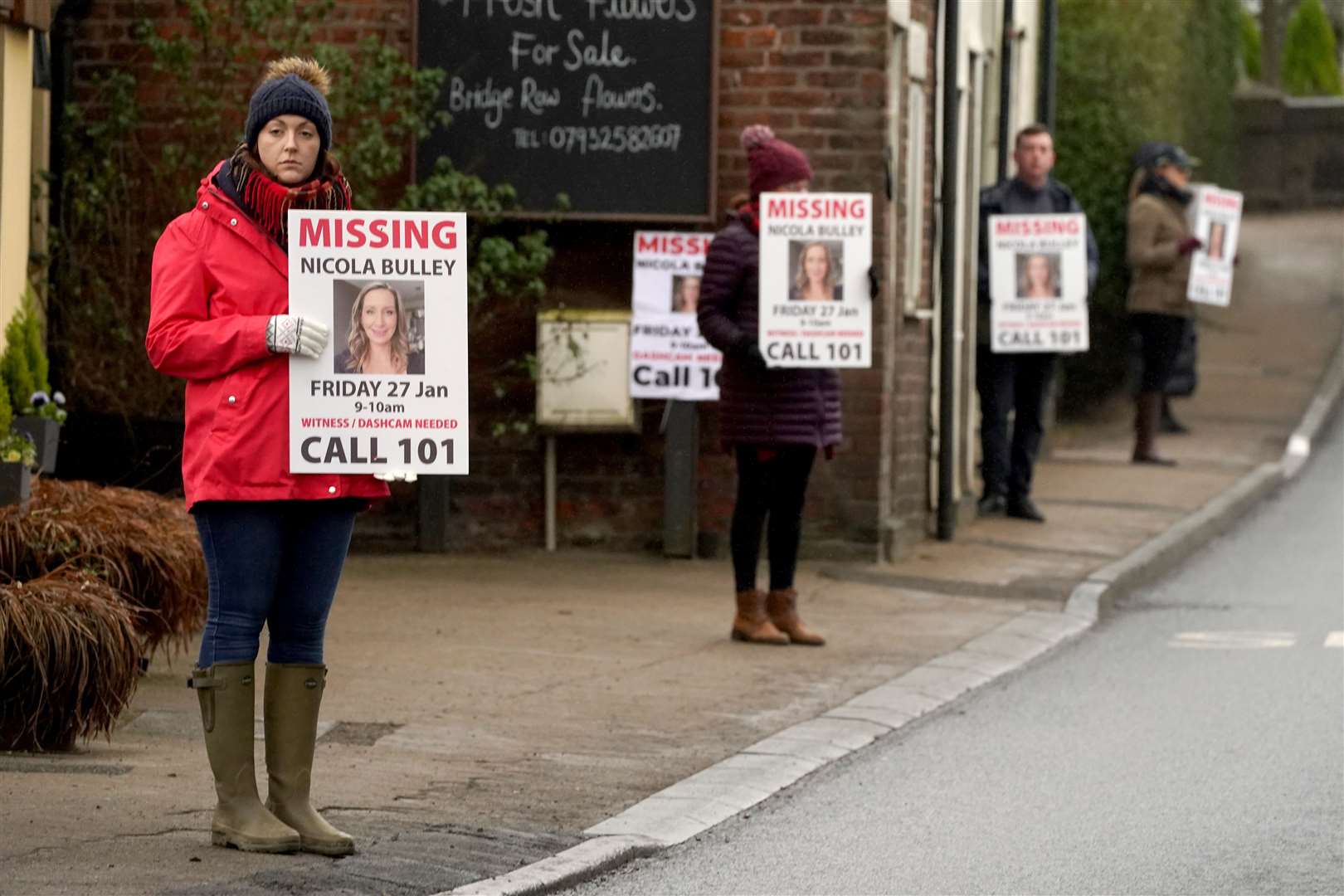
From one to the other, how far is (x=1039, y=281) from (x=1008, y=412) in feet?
2.62

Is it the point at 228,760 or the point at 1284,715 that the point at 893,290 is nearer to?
the point at 1284,715

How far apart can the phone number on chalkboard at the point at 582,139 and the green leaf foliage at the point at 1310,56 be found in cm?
3548

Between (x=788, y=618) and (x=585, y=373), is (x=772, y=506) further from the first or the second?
(x=585, y=373)

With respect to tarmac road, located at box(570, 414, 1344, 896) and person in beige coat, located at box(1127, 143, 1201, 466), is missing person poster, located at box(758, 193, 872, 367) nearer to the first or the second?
tarmac road, located at box(570, 414, 1344, 896)

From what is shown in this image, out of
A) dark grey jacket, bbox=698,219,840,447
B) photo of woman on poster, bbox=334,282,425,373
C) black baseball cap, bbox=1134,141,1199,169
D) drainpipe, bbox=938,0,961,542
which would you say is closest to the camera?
photo of woman on poster, bbox=334,282,425,373

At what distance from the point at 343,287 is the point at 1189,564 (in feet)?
29.2

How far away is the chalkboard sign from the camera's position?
12.9 meters

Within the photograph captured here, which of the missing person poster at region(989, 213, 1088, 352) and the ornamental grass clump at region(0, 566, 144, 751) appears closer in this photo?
the ornamental grass clump at region(0, 566, 144, 751)

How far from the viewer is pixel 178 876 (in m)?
5.71

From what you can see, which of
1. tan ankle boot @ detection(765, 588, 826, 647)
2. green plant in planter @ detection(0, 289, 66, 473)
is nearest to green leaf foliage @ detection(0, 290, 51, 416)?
green plant in planter @ detection(0, 289, 66, 473)

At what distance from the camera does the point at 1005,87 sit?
16.8 meters

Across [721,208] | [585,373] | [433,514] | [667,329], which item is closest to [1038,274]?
[721,208]

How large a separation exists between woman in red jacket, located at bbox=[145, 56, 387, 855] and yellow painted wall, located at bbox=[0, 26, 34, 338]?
3.15 meters

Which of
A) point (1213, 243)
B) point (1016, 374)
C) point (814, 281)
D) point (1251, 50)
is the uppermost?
point (1251, 50)
